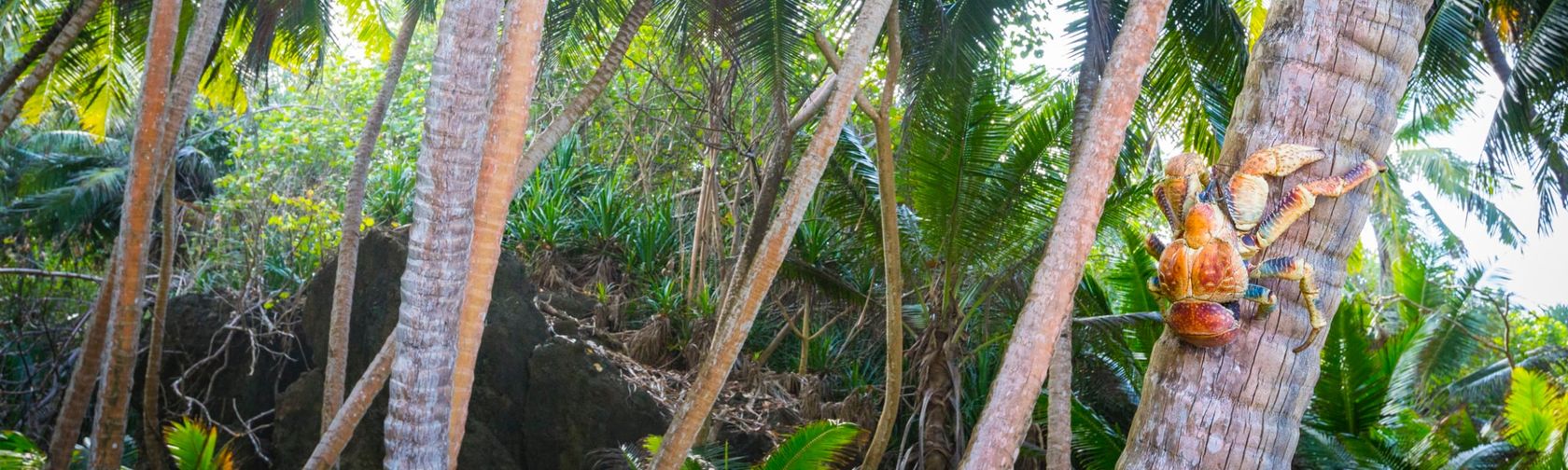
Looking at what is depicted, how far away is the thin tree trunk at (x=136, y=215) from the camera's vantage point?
5.89 meters

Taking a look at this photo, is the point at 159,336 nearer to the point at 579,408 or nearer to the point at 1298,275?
the point at 579,408

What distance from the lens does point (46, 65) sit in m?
7.21

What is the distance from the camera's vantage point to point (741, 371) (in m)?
9.57

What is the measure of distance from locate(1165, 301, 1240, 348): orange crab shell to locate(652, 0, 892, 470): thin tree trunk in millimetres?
1526

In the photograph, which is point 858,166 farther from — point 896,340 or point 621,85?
point 621,85

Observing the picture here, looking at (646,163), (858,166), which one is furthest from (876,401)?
(646,163)

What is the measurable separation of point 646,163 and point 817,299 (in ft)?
9.27

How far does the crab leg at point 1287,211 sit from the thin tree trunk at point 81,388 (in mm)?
5688

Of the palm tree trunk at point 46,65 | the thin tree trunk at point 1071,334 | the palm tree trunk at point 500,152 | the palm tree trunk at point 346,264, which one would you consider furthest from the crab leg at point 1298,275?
the palm tree trunk at point 46,65

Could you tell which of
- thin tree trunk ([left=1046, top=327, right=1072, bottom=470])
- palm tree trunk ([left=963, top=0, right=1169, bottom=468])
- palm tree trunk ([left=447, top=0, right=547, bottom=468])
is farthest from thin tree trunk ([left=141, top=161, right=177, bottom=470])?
palm tree trunk ([left=963, top=0, right=1169, bottom=468])

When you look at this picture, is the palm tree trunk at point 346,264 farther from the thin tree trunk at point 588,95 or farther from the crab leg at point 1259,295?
the crab leg at point 1259,295

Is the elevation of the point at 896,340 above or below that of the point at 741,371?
above

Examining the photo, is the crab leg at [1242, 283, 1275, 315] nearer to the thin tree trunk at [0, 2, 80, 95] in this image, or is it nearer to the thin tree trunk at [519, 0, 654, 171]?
the thin tree trunk at [519, 0, 654, 171]

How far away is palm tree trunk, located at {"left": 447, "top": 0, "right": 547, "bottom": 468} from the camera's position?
12.1 feet
